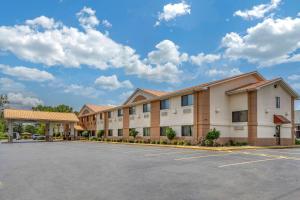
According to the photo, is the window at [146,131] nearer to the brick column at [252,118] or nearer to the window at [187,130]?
the window at [187,130]

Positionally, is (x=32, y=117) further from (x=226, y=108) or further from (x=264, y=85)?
(x=264, y=85)

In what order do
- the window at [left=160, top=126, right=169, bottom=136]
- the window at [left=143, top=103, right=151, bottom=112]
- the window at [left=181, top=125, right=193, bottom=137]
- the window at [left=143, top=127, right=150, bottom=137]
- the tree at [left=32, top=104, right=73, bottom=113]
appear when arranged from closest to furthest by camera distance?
1. the window at [left=181, top=125, right=193, bottom=137]
2. the window at [left=160, top=126, right=169, bottom=136]
3. the window at [left=143, top=127, right=150, bottom=137]
4. the window at [left=143, top=103, right=151, bottom=112]
5. the tree at [left=32, top=104, right=73, bottom=113]

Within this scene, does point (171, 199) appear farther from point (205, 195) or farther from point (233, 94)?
point (233, 94)

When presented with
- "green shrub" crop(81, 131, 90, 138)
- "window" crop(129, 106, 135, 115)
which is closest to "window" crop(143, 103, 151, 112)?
"window" crop(129, 106, 135, 115)

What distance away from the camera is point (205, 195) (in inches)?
291

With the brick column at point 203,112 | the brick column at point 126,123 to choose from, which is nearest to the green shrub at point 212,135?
the brick column at point 203,112

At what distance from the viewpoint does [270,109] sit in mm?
28984

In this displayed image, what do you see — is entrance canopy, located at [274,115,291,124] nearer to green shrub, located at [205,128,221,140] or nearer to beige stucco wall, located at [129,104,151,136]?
green shrub, located at [205,128,221,140]

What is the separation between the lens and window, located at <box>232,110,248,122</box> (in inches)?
1124

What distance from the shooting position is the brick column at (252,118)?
2725 cm

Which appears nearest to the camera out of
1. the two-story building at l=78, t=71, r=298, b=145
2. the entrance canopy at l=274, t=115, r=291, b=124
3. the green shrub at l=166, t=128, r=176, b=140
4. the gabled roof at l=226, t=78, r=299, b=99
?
the gabled roof at l=226, t=78, r=299, b=99

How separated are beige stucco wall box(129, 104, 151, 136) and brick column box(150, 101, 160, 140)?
103cm

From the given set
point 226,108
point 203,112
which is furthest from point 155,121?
point 226,108

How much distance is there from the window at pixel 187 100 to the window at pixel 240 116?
14.7 feet
